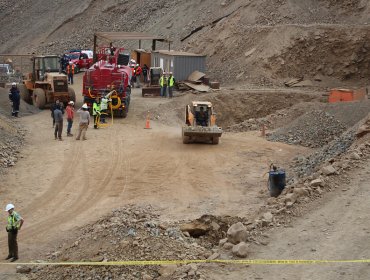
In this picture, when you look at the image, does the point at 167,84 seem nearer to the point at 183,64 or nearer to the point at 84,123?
the point at 183,64

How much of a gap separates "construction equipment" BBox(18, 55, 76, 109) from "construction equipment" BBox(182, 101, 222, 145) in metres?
7.71

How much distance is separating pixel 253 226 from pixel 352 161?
395 cm

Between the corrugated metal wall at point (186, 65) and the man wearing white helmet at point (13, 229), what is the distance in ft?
75.4

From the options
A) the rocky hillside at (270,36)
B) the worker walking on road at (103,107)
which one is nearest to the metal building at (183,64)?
the rocky hillside at (270,36)

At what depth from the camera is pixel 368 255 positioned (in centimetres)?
1136

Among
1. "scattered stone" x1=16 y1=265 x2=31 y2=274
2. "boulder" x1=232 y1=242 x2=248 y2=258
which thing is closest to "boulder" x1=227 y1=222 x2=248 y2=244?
"boulder" x1=232 y1=242 x2=248 y2=258

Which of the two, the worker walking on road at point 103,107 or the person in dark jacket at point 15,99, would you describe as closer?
the worker walking on road at point 103,107

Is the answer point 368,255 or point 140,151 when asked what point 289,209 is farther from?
point 140,151

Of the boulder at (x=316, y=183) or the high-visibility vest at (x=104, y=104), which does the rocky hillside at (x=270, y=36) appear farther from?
the boulder at (x=316, y=183)

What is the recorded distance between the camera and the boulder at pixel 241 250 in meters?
11.7

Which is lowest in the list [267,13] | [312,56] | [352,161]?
[352,161]

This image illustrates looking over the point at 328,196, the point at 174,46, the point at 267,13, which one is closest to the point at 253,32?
the point at 267,13

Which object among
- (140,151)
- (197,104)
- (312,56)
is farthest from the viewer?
(312,56)

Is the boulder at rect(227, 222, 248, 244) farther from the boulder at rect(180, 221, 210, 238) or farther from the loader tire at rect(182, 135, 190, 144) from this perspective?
the loader tire at rect(182, 135, 190, 144)
